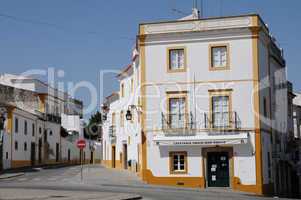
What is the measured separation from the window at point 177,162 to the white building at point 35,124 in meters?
19.8

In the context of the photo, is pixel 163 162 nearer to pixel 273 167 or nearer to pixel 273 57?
pixel 273 167

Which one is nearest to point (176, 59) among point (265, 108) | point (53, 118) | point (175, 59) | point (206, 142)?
point (175, 59)

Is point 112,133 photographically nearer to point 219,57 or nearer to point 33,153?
point 33,153

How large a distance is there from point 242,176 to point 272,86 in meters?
8.60

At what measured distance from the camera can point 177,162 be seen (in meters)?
35.4

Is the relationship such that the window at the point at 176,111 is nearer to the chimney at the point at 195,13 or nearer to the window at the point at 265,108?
the window at the point at 265,108

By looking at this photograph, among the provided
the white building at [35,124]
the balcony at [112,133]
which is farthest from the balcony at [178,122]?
the balcony at [112,133]

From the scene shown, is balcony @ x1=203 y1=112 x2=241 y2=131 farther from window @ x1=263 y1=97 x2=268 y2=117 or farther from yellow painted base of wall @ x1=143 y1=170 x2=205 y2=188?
yellow painted base of wall @ x1=143 y1=170 x2=205 y2=188

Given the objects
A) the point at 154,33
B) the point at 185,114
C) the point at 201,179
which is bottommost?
the point at 201,179

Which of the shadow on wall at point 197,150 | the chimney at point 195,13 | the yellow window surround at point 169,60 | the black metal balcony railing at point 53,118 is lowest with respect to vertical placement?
the shadow on wall at point 197,150

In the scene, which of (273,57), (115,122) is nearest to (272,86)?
(273,57)

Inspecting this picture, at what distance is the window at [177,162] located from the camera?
3519cm

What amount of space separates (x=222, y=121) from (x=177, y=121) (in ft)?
9.30

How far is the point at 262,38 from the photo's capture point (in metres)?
36.3
